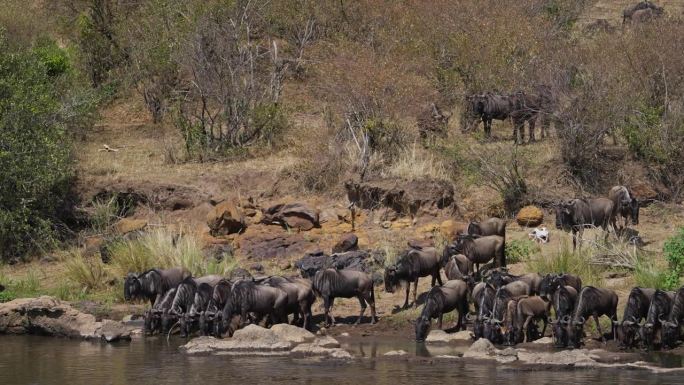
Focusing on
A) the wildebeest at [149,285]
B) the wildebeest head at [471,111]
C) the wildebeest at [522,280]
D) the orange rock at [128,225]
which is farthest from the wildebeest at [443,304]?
the wildebeest head at [471,111]

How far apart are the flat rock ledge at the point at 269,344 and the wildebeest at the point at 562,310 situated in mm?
3013

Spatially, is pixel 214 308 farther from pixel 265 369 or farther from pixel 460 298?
pixel 460 298

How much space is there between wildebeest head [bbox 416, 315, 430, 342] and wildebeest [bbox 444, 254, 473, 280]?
1.77 meters

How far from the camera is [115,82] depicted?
119ft

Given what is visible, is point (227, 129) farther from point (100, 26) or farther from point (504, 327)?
point (504, 327)

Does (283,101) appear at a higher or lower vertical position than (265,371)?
higher

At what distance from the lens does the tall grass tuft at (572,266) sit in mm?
19294

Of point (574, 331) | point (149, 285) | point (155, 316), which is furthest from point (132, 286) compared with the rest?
point (574, 331)

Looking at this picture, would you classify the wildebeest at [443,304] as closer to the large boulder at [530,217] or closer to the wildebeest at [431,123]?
the large boulder at [530,217]

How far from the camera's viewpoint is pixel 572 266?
1952 centimetres

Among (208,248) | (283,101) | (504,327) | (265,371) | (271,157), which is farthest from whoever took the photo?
(283,101)

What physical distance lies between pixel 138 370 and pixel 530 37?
61.4 ft

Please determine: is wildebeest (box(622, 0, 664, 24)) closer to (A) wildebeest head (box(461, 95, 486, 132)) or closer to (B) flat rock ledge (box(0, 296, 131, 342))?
(A) wildebeest head (box(461, 95, 486, 132))

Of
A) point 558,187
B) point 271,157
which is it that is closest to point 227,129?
point 271,157
